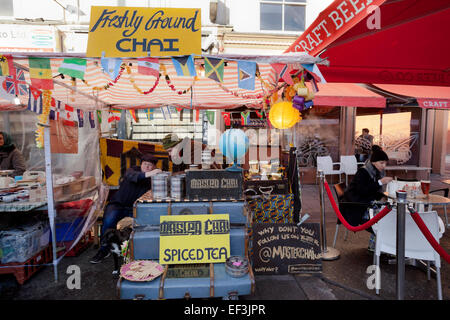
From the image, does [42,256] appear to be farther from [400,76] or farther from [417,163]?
[417,163]

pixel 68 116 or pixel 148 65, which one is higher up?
pixel 148 65

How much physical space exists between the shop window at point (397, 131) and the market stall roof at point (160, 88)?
19.3ft

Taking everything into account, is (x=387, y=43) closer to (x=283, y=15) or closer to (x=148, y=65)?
(x=148, y=65)

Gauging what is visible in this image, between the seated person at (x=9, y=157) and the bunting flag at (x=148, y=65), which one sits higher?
the bunting flag at (x=148, y=65)

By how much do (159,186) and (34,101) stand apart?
228 cm

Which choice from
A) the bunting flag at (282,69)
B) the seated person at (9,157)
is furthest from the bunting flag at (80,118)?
the bunting flag at (282,69)

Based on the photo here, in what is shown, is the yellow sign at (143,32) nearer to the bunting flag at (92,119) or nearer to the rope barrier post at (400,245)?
the bunting flag at (92,119)

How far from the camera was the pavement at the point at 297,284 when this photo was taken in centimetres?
323

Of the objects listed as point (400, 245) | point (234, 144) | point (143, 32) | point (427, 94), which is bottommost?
point (400, 245)

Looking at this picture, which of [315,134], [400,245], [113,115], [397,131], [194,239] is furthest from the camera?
[397,131]

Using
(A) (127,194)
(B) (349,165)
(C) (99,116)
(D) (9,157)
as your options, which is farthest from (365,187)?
(D) (9,157)

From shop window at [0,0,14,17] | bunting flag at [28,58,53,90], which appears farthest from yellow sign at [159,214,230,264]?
shop window at [0,0,14,17]

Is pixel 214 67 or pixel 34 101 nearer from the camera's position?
pixel 214 67

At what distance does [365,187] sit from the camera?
4473mm
